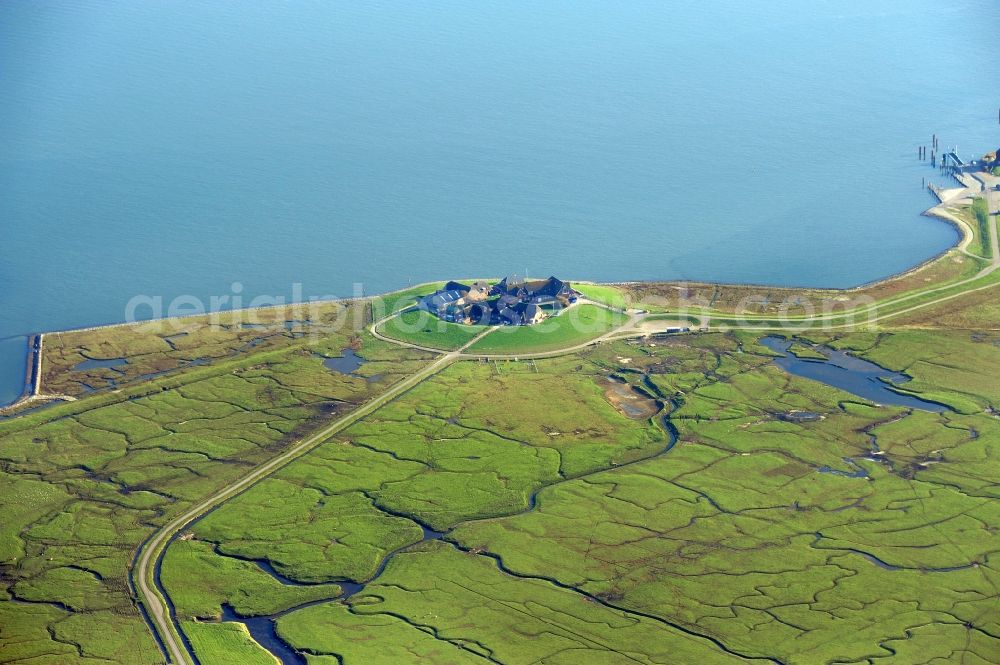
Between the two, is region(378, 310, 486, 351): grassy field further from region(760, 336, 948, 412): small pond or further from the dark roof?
region(760, 336, 948, 412): small pond

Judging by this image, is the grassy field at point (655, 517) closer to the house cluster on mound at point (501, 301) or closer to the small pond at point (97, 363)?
the house cluster on mound at point (501, 301)

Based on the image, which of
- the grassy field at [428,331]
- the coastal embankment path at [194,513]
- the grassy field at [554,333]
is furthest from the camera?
the grassy field at [428,331]

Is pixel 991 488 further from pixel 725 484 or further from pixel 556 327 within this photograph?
pixel 556 327

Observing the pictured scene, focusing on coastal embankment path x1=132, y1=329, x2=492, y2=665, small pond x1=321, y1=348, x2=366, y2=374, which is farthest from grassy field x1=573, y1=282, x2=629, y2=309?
small pond x1=321, y1=348, x2=366, y2=374

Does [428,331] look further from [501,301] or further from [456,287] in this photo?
[501,301]

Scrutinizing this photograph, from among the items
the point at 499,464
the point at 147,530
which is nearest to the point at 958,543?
the point at 499,464

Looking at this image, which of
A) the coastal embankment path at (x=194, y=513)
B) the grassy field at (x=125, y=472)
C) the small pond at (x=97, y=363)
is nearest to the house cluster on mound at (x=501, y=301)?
the coastal embankment path at (x=194, y=513)
